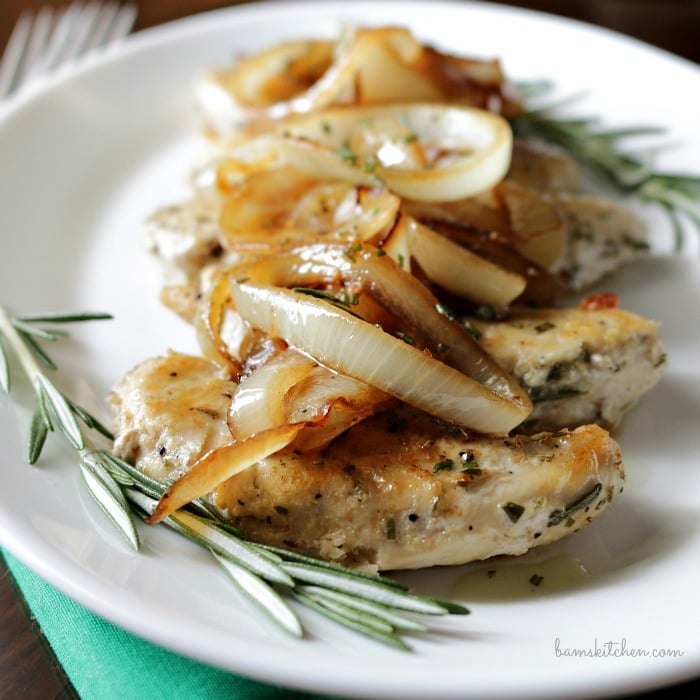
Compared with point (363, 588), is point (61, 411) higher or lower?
higher

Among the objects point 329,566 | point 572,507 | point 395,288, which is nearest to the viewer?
point 329,566

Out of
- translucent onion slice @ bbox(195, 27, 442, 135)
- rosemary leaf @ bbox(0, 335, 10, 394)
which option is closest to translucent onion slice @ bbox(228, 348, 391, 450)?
rosemary leaf @ bbox(0, 335, 10, 394)

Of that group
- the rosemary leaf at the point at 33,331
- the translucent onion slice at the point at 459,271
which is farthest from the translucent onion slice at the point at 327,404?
the rosemary leaf at the point at 33,331

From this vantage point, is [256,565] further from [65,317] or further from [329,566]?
[65,317]

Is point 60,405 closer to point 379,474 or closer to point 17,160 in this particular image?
point 379,474

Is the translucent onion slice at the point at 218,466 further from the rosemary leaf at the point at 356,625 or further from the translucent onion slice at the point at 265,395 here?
the rosemary leaf at the point at 356,625

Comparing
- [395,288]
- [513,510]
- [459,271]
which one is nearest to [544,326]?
[459,271]

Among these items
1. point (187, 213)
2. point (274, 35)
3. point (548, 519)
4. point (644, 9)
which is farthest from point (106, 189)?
point (644, 9)
